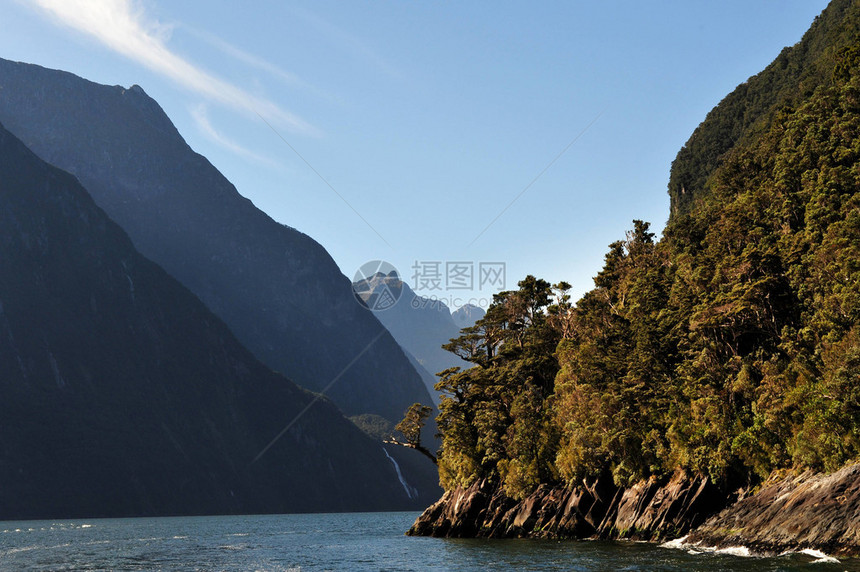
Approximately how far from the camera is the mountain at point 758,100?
122 m

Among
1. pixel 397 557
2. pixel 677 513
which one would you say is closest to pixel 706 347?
pixel 677 513

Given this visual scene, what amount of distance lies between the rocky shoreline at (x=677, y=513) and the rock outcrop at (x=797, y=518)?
65mm

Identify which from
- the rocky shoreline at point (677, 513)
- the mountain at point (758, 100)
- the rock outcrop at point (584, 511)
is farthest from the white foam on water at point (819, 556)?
the mountain at point (758, 100)

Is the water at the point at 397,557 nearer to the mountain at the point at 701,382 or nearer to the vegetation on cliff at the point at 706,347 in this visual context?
the mountain at the point at 701,382

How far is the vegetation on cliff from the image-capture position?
55031mm

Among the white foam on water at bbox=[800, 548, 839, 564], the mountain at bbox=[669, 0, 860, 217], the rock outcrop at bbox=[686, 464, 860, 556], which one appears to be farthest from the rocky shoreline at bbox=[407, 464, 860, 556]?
the mountain at bbox=[669, 0, 860, 217]

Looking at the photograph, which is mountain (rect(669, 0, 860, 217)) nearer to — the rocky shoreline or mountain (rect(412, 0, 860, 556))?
mountain (rect(412, 0, 860, 556))

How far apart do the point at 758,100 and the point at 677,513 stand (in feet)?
415

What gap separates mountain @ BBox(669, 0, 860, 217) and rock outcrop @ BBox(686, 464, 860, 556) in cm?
7538

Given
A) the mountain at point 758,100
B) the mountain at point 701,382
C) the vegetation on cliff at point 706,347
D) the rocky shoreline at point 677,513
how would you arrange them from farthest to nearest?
the mountain at point 758,100 < the vegetation on cliff at point 706,347 < the mountain at point 701,382 < the rocky shoreline at point 677,513

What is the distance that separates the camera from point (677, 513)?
62.8 metres

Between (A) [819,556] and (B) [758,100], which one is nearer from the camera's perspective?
(A) [819,556]

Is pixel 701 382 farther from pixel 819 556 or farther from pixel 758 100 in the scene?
pixel 758 100

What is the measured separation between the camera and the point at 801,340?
5844 centimetres
